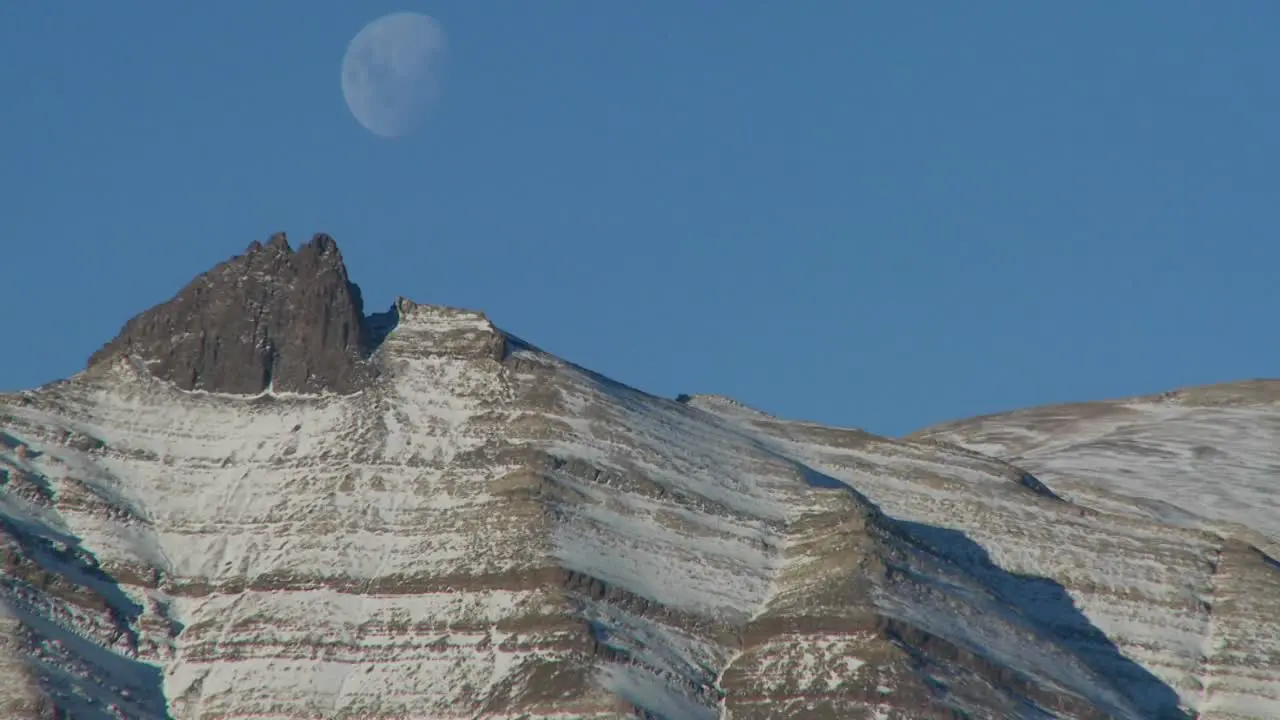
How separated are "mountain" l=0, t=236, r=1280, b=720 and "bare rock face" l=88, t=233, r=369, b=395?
0.68ft

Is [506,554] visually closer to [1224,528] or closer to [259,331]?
[259,331]

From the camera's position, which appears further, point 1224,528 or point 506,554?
point 1224,528

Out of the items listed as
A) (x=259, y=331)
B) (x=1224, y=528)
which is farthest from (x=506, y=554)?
(x=1224, y=528)

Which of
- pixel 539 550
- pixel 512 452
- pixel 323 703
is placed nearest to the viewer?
pixel 323 703

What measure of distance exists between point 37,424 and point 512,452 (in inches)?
1161

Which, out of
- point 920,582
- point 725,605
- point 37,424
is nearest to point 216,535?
point 37,424

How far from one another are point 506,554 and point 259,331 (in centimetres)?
3119

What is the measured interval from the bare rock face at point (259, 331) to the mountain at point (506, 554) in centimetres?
21

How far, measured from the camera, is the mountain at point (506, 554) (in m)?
121

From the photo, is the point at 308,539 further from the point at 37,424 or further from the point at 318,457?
the point at 37,424

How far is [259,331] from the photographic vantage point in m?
152

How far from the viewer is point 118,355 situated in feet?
499

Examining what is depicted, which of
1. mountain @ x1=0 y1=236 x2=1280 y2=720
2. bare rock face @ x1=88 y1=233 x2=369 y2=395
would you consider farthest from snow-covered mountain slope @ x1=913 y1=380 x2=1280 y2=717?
bare rock face @ x1=88 y1=233 x2=369 y2=395

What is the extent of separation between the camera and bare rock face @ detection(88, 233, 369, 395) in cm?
14975
